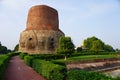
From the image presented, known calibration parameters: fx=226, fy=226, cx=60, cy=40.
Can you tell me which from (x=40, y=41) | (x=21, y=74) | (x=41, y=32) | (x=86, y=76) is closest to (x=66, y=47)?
(x=21, y=74)

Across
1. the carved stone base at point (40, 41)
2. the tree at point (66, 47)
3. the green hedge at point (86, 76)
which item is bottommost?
the green hedge at point (86, 76)

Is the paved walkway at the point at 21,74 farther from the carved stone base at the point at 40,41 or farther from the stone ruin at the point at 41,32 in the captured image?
the stone ruin at the point at 41,32

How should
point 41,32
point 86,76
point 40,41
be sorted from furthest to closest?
point 41,32 → point 40,41 → point 86,76

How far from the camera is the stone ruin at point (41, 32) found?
58406 millimetres

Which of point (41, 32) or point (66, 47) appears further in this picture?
point (41, 32)

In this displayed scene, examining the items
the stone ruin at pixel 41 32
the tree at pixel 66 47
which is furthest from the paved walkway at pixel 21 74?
the stone ruin at pixel 41 32

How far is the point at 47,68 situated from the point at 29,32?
45767 mm

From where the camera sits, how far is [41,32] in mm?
59594

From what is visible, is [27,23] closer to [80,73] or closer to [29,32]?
[29,32]

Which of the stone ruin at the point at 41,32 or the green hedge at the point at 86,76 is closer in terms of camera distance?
the green hedge at the point at 86,76

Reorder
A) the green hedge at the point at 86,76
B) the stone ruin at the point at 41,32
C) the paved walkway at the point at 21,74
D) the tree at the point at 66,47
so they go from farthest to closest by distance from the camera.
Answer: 1. the stone ruin at the point at 41,32
2. the tree at the point at 66,47
3. the paved walkway at the point at 21,74
4. the green hedge at the point at 86,76

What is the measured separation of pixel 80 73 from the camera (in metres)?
9.64

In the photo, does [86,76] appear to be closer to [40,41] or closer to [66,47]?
[66,47]

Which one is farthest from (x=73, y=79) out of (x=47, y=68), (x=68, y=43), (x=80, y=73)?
(x=68, y=43)
